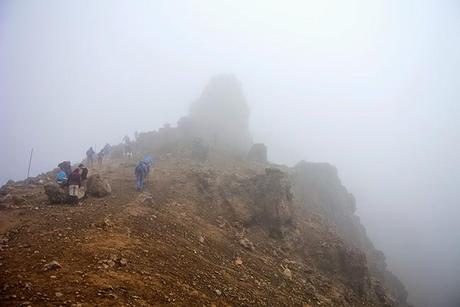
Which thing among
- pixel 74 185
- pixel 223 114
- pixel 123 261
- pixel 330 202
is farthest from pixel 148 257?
pixel 223 114

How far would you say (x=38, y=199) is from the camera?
72.1 feet

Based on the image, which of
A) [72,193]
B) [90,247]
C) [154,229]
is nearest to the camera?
[90,247]

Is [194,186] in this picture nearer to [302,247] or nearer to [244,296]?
[302,247]

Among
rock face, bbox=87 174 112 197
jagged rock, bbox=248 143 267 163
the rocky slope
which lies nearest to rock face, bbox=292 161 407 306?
jagged rock, bbox=248 143 267 163

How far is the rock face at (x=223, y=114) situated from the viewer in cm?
7244

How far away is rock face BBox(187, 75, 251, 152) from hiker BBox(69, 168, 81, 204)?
45433 mm

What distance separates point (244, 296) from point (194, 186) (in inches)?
645

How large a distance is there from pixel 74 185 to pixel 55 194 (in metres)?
1.34

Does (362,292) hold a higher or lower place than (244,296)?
lower

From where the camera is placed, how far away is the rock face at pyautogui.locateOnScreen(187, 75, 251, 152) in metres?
72.4

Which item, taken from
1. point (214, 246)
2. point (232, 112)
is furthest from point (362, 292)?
point (232, 112)

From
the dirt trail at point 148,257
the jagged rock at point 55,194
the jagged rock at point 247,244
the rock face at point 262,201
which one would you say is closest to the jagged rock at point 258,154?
the rock face at point 262,201

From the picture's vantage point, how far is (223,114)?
78.5 metres

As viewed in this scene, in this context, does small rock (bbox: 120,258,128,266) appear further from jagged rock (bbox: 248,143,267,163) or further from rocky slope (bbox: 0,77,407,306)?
jagged rock (bbox: 248,143,267,163)
